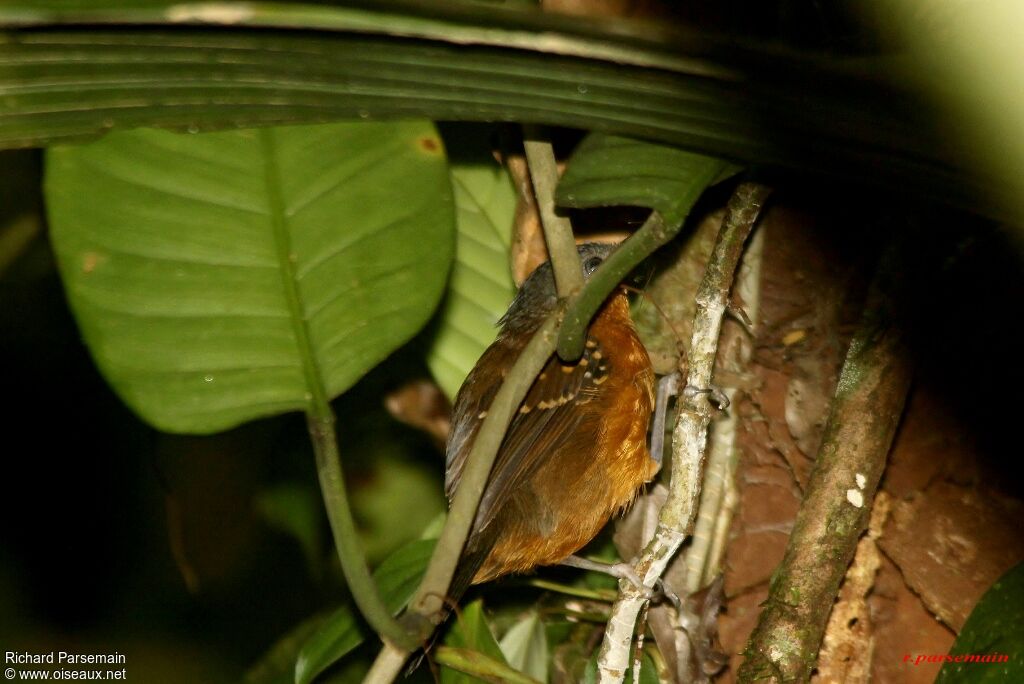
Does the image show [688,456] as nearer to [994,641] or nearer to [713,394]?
[713,394]

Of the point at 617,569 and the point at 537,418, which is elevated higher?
the point at 537,418

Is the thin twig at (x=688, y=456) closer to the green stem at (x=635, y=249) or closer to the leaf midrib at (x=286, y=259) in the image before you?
the green stem at (x=635, y=249)

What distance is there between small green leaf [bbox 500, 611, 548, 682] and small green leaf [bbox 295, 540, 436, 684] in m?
0.46

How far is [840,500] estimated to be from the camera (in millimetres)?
1947

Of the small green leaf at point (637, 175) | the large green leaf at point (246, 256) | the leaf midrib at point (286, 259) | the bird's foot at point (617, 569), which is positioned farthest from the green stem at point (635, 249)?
the bird's foot at point (617, 569)

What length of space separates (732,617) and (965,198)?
4.47ft

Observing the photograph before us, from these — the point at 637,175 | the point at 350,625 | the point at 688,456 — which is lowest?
the point at 350,625

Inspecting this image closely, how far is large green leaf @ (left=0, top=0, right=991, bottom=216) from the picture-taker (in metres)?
1.17

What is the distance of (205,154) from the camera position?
150cm

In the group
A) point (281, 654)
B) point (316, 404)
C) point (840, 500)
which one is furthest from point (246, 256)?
point (281, 654)

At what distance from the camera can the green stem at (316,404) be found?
4.62ft

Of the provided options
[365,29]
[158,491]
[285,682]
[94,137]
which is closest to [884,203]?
[365,29]

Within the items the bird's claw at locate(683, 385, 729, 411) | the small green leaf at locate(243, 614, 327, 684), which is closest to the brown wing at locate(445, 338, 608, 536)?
the bird's claw at locate(683, 385, 729, 411)

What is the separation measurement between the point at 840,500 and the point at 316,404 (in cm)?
112
